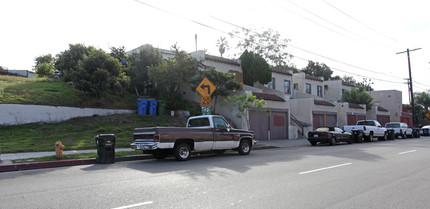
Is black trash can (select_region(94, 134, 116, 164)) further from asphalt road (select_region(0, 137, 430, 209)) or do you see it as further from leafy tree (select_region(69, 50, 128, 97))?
leafy tree (select_region(69, 50, 128, 97))

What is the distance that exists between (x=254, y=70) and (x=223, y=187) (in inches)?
966

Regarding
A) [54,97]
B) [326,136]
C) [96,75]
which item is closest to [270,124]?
[326,136]

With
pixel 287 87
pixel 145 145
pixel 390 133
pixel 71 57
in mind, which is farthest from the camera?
pixel 287 87

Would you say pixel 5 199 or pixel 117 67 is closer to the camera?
pixel 5 199

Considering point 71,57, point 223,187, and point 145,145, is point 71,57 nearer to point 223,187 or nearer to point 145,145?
point 145,145

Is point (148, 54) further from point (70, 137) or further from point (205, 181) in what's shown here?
point (205, 181)

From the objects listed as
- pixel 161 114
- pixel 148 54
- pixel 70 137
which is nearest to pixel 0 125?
pixel 70 137

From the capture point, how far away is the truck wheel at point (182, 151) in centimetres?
1177

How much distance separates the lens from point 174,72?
76.9 ft

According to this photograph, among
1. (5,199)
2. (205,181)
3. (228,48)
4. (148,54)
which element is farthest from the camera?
(228,48)

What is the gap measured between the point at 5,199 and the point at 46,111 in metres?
14.8

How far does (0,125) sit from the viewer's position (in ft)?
56.8

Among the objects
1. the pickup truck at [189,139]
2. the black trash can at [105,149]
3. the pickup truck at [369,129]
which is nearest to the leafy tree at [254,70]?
the pickup truck at [369,129]

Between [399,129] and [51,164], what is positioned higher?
[399,129]
